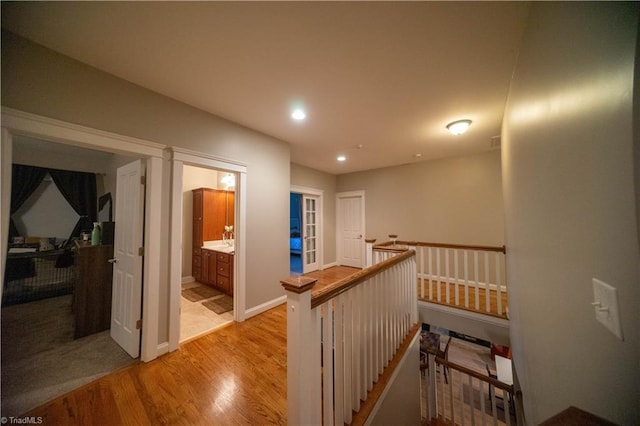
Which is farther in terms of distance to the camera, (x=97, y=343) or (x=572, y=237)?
(x=97, y=343)

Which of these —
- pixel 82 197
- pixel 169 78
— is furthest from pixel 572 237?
pixel 82 197

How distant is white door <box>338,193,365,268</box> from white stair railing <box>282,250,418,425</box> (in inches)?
131

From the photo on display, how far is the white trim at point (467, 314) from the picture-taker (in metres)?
2.64

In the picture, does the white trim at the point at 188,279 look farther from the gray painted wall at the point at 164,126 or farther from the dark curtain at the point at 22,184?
Answer: the dark curtain at the point at 22,184

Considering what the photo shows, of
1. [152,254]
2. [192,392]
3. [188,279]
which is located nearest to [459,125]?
[152,254]

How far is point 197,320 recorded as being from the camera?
109 inches

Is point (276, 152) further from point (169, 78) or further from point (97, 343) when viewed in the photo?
point (97, 343)

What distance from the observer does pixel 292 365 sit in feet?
3.42

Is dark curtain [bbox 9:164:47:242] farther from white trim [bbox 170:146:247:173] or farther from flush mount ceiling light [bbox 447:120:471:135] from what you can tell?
flush mount ceiling light [bbox 447:120:471:135]

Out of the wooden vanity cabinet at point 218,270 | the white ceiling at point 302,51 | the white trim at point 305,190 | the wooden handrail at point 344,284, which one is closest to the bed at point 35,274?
the wooden vanity cabinet at point 218,270

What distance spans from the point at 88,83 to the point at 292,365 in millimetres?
2653

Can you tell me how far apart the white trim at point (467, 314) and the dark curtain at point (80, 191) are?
22.4ft

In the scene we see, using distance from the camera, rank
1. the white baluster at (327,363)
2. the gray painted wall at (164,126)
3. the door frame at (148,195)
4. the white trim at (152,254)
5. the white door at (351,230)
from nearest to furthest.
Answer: the white baluster at (327,363) → the gray painted wall at (164,126) → the door frame at (148,195) → the white trim at (152,254) → the white door at (351,230)

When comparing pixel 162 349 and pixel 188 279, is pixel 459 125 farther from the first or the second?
pixel 188 279
